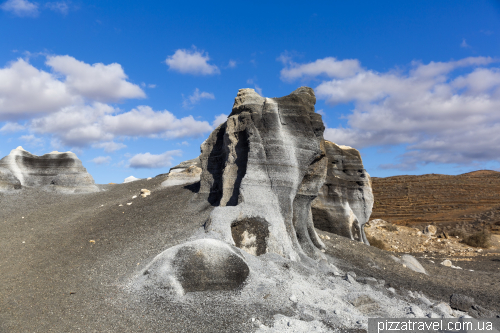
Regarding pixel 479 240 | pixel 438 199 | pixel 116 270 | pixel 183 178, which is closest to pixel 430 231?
pixel 479 240

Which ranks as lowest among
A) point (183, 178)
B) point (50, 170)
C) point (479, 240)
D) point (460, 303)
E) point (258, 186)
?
point (460, 303)

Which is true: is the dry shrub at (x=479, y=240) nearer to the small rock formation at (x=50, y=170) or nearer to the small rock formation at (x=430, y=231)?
the small rock formation at (x=430, y=231)

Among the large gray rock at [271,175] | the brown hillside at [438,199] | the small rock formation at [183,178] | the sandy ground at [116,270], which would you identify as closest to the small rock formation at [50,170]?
the sandy ground at [116,270]

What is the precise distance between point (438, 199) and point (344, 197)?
66.7 feet

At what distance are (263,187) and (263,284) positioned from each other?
3080mm

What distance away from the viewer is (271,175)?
9180mm

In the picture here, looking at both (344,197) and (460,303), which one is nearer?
(460,303)

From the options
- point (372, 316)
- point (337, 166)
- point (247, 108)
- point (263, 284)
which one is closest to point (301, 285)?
point (263, 284)

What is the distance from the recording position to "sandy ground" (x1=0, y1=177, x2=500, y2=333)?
5469 millimetres

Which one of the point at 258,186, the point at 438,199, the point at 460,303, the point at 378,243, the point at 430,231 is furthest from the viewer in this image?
the point at 438,199

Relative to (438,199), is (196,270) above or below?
below

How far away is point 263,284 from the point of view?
6445mm

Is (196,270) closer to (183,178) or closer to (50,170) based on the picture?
(183,178)

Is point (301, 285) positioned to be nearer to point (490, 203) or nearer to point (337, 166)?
point (337, 166)
